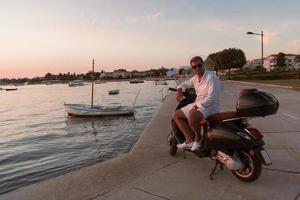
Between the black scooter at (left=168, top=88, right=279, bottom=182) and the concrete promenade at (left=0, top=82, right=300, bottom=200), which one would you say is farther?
the black scooter at (left=168, top=88, right=279, bottom=182)

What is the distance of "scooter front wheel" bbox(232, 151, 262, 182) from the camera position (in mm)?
5457

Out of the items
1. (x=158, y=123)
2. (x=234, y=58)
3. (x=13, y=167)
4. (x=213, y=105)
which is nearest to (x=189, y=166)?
(x=213, y=105)

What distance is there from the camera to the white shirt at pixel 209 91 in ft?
20.4

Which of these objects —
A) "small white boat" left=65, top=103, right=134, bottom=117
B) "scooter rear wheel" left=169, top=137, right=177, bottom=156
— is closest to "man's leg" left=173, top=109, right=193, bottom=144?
"scooter rear wheel" left=169, top=137, right=177, bottom=156

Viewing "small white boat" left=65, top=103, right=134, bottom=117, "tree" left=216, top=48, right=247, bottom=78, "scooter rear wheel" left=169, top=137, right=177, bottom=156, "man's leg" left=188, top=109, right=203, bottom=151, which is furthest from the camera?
"tree" left=216, top=48, right=247, bottom=78

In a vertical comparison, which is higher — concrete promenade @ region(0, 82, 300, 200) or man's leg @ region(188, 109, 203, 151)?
man's leg @ region(188, 109, 203, 151)

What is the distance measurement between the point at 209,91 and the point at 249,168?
138 cm

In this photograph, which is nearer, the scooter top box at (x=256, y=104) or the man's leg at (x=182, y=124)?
the scooter top box at (x=256, y=104)

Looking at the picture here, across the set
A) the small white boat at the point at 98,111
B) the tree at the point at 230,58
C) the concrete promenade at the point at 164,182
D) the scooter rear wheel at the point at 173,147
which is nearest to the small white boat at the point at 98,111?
the small white boat at the point at 98,111

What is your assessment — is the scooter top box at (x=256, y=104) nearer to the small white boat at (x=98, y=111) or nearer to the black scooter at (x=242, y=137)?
the black scooter at (x=242, y=137)

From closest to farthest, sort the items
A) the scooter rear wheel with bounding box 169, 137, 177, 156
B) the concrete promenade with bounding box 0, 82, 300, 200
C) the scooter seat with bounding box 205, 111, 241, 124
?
1. the concrete promenade with bounding box 0, 82, 300, 200
2. the scooter seat with bounding box 205, 111, 241, 124
3. the scooter rear wheel with bounding box 169, 137, 177, 156

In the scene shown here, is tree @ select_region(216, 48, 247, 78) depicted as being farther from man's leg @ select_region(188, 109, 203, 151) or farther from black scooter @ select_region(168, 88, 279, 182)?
black scooter @ select_region(168, 88, 279, 182)

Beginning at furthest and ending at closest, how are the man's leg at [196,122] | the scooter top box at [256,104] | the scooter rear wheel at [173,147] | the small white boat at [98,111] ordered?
the small white boat at [98,111] < the scooter rear wheel at [173,147] < the man's leg at [196,122] < the scooter top box at [256,104]

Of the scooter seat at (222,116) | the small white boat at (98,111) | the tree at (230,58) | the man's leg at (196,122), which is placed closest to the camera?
the scooter seat at (222,116)
